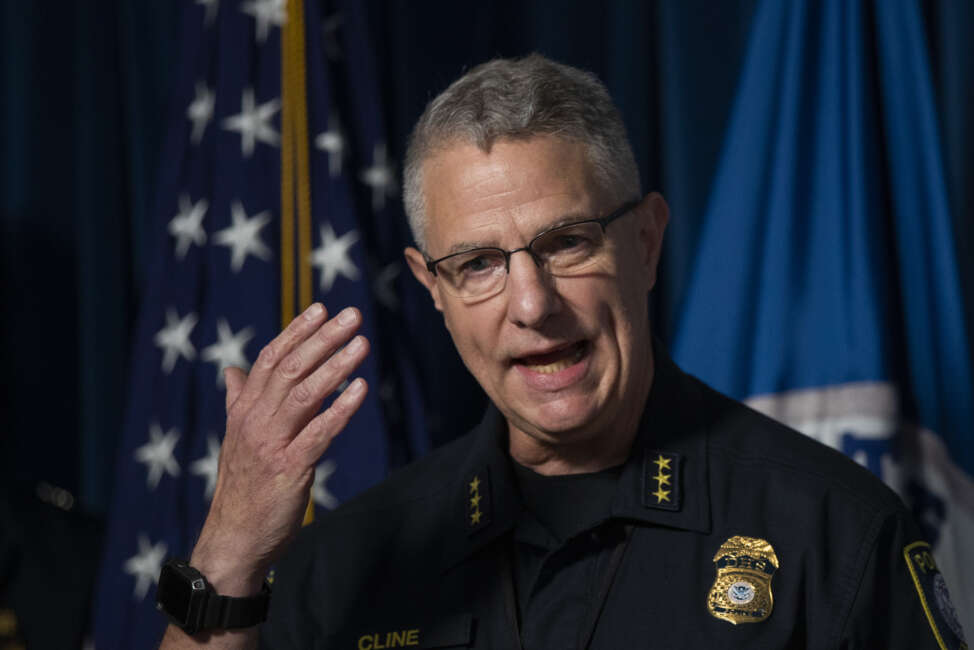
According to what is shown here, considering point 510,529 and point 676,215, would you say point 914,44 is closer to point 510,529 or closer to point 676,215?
point 676,215

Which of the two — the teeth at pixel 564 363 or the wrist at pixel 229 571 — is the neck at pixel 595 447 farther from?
the wrist at pixel 229 571

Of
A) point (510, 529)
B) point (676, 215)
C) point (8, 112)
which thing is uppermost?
point (8, 112)

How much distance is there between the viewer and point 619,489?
1.62m

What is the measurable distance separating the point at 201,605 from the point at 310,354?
41 centimetres

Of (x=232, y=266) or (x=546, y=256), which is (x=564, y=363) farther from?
(x=232, y=266)

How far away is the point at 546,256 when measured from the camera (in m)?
1.58

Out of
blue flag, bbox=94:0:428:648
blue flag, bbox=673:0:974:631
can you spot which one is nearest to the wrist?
blue flag, bbox=94:0:428:648

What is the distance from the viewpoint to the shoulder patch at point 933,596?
1432 mm

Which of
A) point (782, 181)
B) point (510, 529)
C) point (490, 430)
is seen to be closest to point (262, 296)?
point (490, 430)

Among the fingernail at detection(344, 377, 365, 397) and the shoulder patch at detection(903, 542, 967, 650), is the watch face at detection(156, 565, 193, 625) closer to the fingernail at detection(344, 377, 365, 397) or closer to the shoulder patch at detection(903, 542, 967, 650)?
the fingernail at detection(344, 377, 365, 397)

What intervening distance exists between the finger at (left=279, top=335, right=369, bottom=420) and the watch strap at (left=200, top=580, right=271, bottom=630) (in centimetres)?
30

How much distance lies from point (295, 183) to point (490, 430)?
0.97m

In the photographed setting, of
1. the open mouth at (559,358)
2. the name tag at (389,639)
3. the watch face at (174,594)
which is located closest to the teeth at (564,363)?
the open mouth at (559,358)

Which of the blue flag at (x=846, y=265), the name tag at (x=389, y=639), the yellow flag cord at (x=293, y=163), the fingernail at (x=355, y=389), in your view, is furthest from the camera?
the yellow flag cord at (x=293, y=163)
